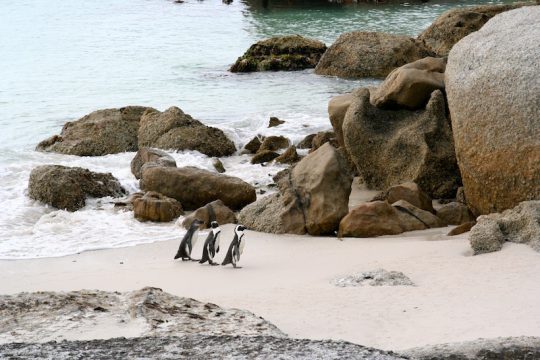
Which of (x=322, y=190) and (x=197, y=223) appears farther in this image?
(x=322, y=190)

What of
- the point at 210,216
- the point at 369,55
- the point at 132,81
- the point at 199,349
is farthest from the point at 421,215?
the point at 132,81

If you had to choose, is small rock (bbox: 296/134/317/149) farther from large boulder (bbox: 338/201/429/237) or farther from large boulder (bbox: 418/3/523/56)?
large boulder (bbox: 418/3/523/56)

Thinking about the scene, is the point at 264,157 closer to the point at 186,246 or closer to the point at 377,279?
the point at 186,246

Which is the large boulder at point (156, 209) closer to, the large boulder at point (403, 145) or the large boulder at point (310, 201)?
the large boulder at point (310, 201)

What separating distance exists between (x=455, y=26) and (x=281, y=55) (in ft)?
16.0

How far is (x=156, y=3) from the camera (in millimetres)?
49219

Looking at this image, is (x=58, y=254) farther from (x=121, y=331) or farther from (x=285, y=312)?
(x=121, y=331)

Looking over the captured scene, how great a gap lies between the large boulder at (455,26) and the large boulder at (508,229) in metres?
15.4

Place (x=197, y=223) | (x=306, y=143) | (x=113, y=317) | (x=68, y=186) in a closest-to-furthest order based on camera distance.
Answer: (x=113, y=317)
(x=197, y=223)
(x=68, y=186)
(x=306, y=143)

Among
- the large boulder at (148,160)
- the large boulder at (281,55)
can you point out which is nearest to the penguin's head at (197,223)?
the large boulder at (148,160)

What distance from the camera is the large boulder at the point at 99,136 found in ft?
53.3

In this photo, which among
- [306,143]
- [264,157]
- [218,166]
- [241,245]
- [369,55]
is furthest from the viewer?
[369,55]

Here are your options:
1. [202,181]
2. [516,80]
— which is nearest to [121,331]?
[516,80]

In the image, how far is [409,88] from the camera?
1245 cm
